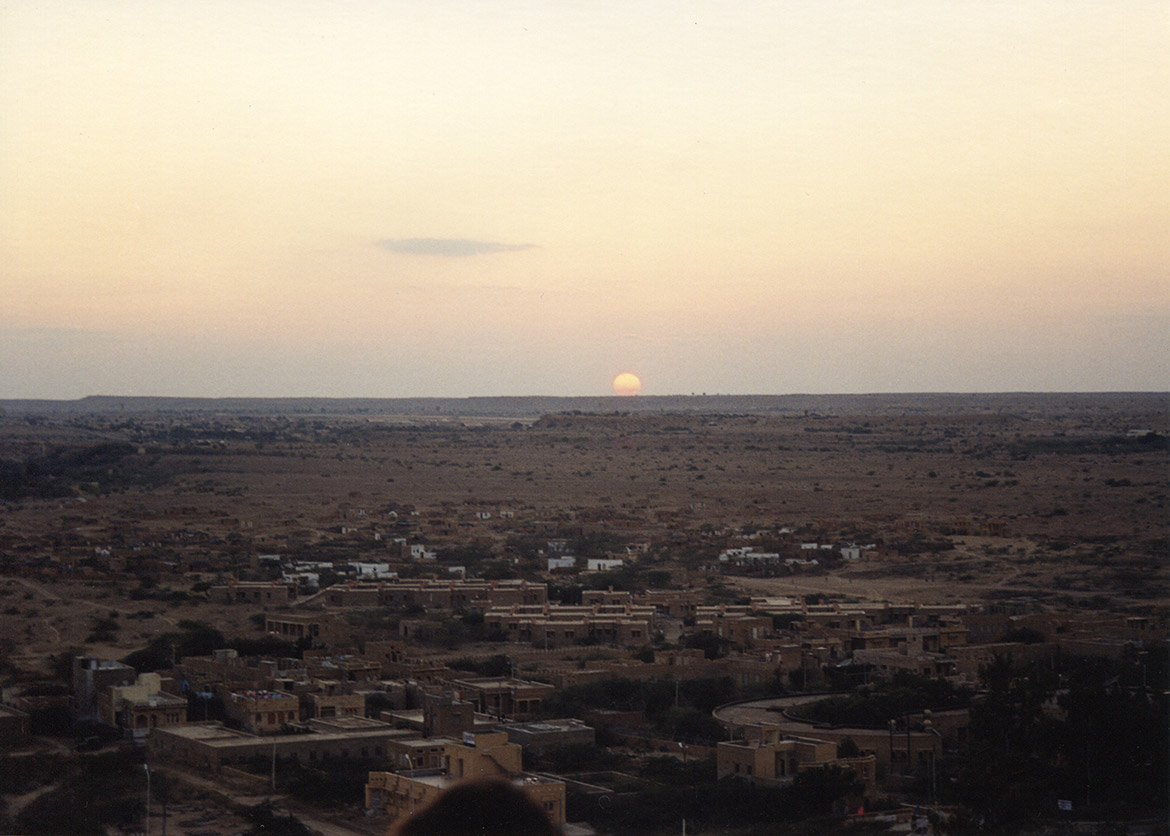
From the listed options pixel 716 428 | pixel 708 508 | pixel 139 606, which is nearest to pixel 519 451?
pixel 716 428

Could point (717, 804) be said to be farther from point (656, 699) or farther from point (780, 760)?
point (656, 699)

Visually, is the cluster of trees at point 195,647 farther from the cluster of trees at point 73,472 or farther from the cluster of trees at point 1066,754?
the cluster of trees at point 73,472

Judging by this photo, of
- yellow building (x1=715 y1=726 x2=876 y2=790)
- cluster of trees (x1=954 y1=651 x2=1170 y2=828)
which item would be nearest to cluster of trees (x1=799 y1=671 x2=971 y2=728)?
cluster of trees (x1=954 y1=651 x2=1170 y2=828)

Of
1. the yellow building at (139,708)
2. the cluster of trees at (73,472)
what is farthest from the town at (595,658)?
the cluster of trees at (73,472)

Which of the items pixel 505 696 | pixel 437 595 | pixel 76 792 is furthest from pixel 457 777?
pixel 437 595

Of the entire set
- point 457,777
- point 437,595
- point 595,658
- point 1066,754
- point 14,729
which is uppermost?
point 1066,754
